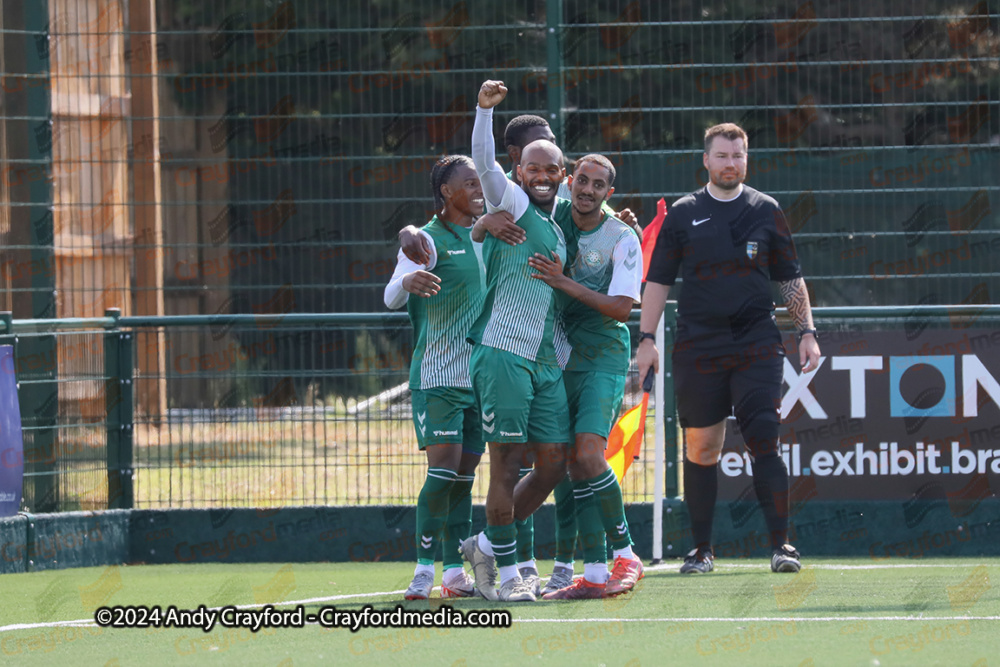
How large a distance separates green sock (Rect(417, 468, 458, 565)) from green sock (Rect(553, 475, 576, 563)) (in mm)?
542

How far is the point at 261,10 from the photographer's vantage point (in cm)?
1371

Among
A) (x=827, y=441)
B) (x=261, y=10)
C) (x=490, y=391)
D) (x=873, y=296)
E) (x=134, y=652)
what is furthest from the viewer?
(x=261, y=10)

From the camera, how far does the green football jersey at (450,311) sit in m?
6.99

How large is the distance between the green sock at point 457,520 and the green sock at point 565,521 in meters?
0.41

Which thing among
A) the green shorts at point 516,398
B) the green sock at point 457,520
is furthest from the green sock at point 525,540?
the green shorts at point 516,398

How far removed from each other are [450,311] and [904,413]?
3.10 m

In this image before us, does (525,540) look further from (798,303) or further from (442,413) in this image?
(798,303)

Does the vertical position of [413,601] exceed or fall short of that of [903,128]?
it falls short

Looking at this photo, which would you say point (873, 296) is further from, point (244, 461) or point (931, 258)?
point (244, 461)

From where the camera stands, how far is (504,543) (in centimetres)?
679

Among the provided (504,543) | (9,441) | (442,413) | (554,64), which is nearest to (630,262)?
(442,413)

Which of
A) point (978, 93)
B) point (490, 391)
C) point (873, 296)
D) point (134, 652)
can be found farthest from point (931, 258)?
point (134, 652)

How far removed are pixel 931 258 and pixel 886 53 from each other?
1394mm

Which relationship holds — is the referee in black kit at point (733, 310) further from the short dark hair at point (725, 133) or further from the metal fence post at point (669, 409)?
the metal fence post at point (669, 409)
